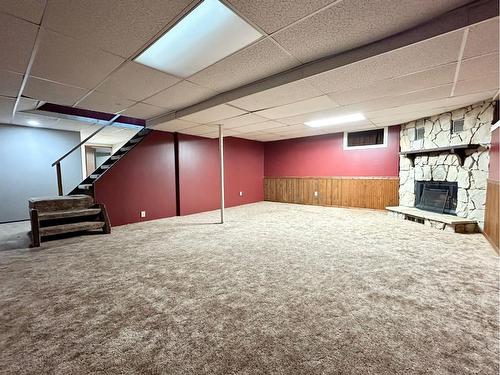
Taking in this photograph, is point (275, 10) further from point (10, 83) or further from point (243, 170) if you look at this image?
point (243, 170)

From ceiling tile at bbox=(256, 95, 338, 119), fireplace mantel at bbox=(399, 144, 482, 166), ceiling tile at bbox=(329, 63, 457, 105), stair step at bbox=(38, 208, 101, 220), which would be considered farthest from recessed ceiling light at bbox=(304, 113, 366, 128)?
stair step at bbox=(38, 208, 101, 220)

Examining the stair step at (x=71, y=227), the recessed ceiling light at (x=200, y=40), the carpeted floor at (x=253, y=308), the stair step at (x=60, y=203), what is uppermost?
the recessed ceiling light at (x=200, y=40)

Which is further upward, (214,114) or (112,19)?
(112,19)

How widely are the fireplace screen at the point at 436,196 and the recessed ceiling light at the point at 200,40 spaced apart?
15.9 ft

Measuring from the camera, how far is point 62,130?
6.05 m

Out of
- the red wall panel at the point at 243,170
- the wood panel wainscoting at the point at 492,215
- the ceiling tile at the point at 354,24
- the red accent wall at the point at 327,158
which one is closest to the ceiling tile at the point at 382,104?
the wood panel wainscoting at the point at 492,215

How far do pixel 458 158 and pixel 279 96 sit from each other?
145 inches

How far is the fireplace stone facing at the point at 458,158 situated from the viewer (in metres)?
3.88

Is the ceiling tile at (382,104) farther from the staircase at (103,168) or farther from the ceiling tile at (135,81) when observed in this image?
the staircase at (103,168)

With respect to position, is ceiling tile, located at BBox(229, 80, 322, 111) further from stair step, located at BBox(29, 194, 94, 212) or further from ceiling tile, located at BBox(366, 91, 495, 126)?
stair step, located at BBox(29, 194, 94, 212)

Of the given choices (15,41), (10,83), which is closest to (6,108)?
(10,83)

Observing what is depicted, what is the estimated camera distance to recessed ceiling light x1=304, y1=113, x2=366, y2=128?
4707mm

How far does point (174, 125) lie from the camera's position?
16.3 feet

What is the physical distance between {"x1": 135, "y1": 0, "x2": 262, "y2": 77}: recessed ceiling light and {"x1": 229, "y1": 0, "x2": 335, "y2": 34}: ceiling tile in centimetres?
10
